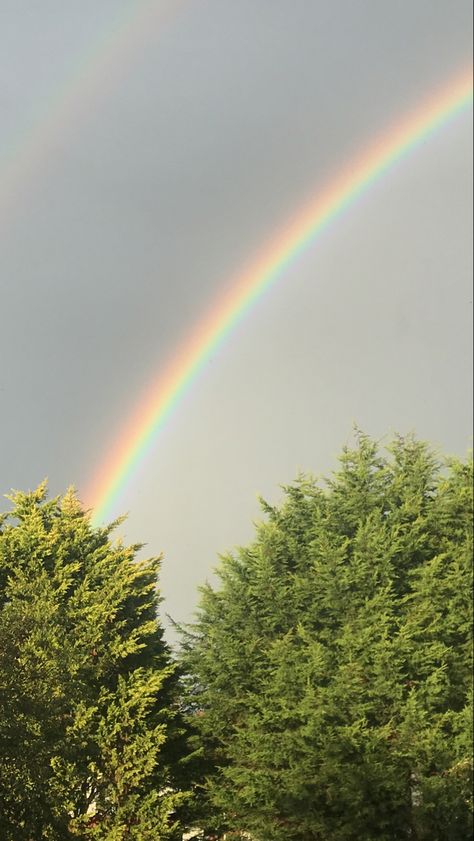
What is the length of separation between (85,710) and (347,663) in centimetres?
496

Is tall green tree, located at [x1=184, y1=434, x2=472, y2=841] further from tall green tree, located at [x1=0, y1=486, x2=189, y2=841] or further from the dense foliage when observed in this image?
tall green tree, located at [x1=0, y1=486, x2=189, y2=841]

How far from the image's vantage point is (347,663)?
40.3 ft

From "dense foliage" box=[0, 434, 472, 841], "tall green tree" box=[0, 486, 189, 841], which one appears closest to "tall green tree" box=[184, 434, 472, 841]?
"dense foliage" box=[0, 434, 472, 841]

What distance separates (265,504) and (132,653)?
12.7 ft

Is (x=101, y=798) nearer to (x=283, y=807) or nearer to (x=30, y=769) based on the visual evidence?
(x=30, y=769)

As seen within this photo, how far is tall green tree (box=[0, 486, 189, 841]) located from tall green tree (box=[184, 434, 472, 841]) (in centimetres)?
87

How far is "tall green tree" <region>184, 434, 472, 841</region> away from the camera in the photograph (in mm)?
11461

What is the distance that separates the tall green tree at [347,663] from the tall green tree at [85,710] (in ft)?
2.85

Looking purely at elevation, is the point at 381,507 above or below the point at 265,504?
below

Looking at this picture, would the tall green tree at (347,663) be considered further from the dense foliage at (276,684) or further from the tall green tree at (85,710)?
the tall green tree at (85,710)

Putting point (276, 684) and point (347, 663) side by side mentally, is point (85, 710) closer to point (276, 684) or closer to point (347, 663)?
point (276, 684)

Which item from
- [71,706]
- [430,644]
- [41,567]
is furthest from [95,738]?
[430,644]

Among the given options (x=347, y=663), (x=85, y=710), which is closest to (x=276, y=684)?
(x=347, y=663)

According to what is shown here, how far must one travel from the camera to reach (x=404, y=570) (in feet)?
41.9
